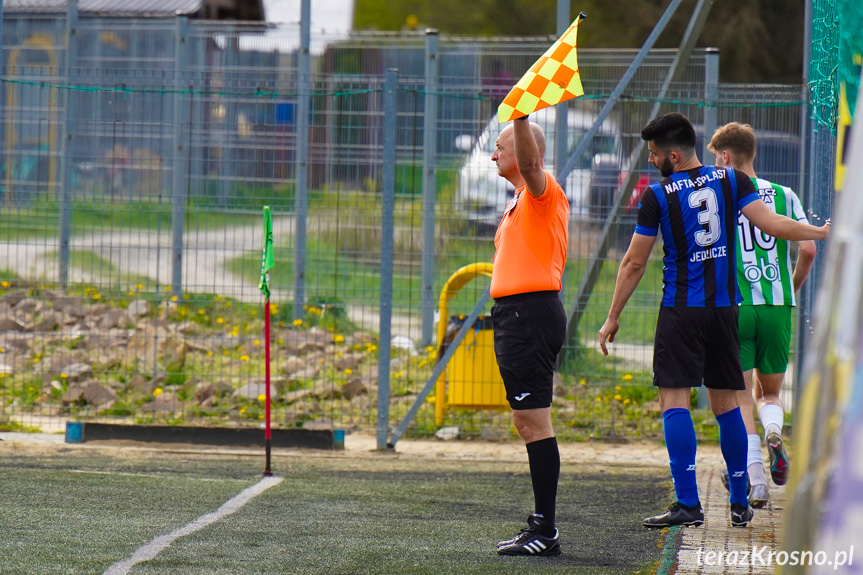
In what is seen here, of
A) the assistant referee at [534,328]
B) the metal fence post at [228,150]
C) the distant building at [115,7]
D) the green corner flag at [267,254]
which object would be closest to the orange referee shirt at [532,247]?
the assistant referee at [534,328]

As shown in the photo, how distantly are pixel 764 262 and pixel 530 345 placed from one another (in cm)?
185

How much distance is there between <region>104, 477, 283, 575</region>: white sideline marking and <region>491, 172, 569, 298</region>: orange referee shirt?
176cm

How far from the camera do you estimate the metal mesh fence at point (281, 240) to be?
818 cm

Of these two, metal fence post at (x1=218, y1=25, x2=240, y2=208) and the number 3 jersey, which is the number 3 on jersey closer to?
the number 3 jersey

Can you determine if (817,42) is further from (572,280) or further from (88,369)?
(88,369)

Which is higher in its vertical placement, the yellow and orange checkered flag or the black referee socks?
the yellow and orange checkered flag

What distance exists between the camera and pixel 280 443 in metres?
7.84

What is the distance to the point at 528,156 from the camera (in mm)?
4375

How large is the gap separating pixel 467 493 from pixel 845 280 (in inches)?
189

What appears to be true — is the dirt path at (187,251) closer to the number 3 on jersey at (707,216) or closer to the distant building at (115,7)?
the number 3 on jersey at (707,216)

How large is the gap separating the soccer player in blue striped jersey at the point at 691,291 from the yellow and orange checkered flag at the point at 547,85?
2.60 ft

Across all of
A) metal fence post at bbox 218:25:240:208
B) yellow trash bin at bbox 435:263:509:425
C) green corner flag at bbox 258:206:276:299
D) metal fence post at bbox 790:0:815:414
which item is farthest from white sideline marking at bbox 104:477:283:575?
metal fence post at bbox 790:0:815:414

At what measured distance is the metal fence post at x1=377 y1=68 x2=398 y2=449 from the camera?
771 cm

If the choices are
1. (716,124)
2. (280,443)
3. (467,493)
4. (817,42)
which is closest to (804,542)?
(467,493)
